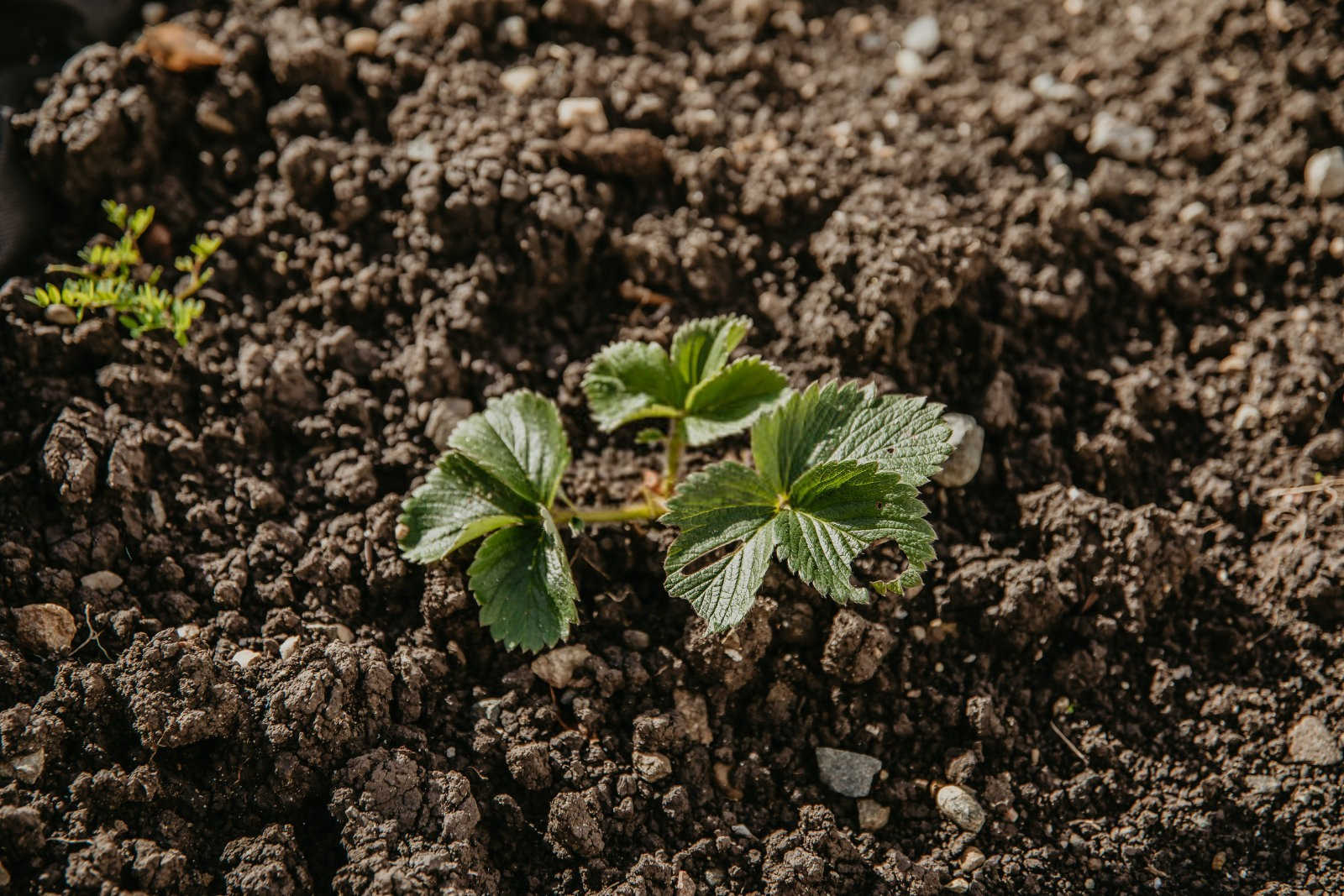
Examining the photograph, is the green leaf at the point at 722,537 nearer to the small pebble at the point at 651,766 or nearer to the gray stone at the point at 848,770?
the small pebble at the point at 651,766

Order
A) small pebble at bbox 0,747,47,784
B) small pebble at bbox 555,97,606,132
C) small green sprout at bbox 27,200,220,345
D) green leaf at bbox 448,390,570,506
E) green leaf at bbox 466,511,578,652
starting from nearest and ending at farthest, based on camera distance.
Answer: small pebble at bbox 0,747,47,784 → green leaf at bbox 466,511,578,652 → green leaf at bbox 448,390,570,506 → small green sprout at bbox 27,200,220,345 → small pebble at bbox 555,97,606,132

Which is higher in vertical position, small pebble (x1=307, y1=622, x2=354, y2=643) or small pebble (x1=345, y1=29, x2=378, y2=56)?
small pebble (x1=345, y1=29, x2=378, y2=56)

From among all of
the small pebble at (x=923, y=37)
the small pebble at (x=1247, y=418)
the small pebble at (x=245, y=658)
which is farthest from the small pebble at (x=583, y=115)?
the small pebble at (x=1247, y=418)

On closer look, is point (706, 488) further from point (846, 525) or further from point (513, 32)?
point (513, 32)

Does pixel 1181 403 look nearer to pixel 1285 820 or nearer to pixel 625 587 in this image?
pixel 1285 820

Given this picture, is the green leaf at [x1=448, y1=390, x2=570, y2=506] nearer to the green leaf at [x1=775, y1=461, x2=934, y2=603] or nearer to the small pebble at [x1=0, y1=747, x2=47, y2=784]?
the green leaf at [x1=775, y1=461, x2=934, y2=603]

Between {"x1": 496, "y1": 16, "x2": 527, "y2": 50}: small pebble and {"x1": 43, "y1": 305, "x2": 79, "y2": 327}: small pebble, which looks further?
{"x1": 496, "y1": 16, "x2": 527, "y2": 50}: small pebble

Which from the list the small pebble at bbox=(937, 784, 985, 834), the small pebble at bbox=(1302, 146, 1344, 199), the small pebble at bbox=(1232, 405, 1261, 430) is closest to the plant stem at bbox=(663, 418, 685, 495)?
the small pebble at bbox=(937, 784, 985, 834)
